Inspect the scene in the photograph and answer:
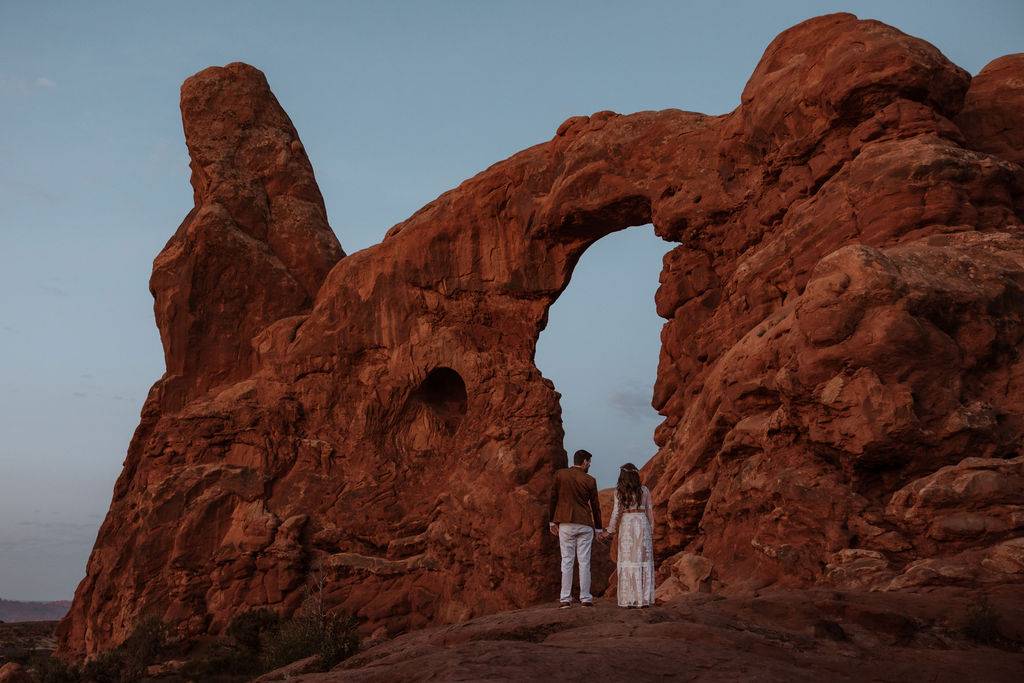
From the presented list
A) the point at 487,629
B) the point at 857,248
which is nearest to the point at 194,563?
the point at 487,629

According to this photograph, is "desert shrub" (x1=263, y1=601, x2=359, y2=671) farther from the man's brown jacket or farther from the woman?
the woman

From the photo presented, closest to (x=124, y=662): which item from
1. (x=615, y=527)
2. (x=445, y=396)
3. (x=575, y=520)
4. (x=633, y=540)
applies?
(x=445, y=396)

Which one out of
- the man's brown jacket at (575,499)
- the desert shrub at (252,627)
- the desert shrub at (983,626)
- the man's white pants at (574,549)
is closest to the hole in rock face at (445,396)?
the desert shrub at (252,627)

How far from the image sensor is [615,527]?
394 inches

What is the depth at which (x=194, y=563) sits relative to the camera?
67.6 ft

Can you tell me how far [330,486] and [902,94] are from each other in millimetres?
14927

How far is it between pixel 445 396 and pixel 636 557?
14062 mm

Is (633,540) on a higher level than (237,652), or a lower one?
higher

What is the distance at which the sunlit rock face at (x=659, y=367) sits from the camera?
34.5 feet

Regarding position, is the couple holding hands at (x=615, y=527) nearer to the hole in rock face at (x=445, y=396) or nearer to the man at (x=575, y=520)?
the man at (x=575, y=520)

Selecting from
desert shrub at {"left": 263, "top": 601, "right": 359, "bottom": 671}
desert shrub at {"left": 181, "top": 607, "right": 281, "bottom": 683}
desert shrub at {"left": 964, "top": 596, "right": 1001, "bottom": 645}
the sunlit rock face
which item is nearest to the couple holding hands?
the sunlit rock face

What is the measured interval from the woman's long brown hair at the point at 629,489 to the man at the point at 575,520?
1.00 feet

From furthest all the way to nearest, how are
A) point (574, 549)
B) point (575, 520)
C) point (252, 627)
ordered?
point (252, 627) < point (574, 549) < point (575, 520)

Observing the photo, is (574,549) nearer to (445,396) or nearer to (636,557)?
(636,557)
